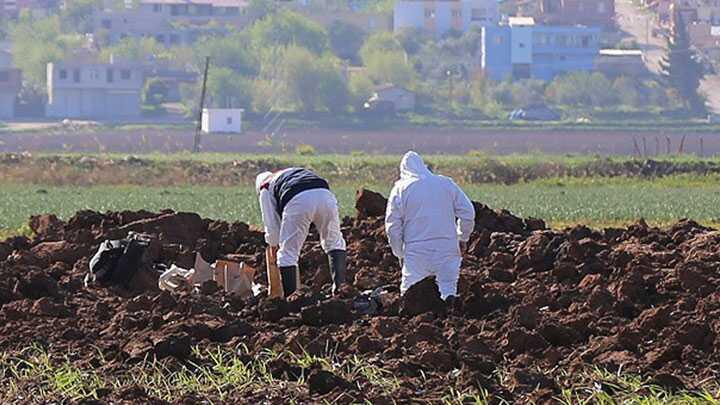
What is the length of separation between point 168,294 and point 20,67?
121 meters

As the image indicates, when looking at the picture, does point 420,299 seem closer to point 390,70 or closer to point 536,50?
point 390,70

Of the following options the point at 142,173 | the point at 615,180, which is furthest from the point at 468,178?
the point at 142,173

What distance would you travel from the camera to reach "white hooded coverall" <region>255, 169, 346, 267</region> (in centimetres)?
1562

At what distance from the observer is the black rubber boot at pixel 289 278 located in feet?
52.3

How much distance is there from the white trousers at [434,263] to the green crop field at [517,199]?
1368cm

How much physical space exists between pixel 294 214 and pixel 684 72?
376 feet

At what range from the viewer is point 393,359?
12.6 meters

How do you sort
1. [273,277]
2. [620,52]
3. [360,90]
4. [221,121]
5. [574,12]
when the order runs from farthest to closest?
1. [574,12]
2. [620,52]
3. [360,90]
4. [221,121]
5. [273,277]

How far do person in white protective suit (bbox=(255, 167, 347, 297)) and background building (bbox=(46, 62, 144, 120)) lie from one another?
331 feet

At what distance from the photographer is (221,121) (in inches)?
4065

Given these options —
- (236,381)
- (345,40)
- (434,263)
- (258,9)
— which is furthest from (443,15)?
(236,381)

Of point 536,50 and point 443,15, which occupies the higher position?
point 443,15

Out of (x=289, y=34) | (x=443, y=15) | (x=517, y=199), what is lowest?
(x=517, y=199)

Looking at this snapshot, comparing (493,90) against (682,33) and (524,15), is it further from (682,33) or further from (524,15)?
(524,15)
